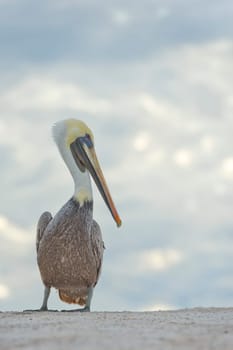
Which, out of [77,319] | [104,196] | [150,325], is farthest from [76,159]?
[150,325]

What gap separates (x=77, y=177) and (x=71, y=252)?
74.0 inches

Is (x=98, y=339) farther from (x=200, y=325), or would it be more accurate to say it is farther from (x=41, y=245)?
(x=41, y=245)

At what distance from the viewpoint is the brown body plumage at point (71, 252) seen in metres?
15.7

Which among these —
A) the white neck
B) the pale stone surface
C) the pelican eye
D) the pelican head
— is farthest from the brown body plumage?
the pale stone surface

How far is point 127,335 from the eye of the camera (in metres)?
9.67

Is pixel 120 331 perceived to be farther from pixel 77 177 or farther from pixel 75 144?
pixel 75 144

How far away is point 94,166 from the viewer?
17.4 meters

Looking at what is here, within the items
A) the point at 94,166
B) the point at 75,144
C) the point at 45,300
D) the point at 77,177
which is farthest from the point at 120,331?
the point at 94,166

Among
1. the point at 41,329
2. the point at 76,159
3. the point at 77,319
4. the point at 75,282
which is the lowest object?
the point at 41,329

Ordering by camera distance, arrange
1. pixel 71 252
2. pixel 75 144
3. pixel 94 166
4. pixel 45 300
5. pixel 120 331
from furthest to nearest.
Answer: pixel 94 166, pixel 75 144, pixel 45 300, pixel 71 252, pixel 120 331

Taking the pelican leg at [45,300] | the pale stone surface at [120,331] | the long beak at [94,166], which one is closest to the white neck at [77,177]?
the long beak at [94,166]

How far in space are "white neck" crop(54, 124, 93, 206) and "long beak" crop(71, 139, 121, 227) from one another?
13 centimetres

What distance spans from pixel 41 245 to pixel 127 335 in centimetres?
647

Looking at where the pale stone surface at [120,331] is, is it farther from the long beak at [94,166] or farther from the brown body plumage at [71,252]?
the long beak at [94,166]
